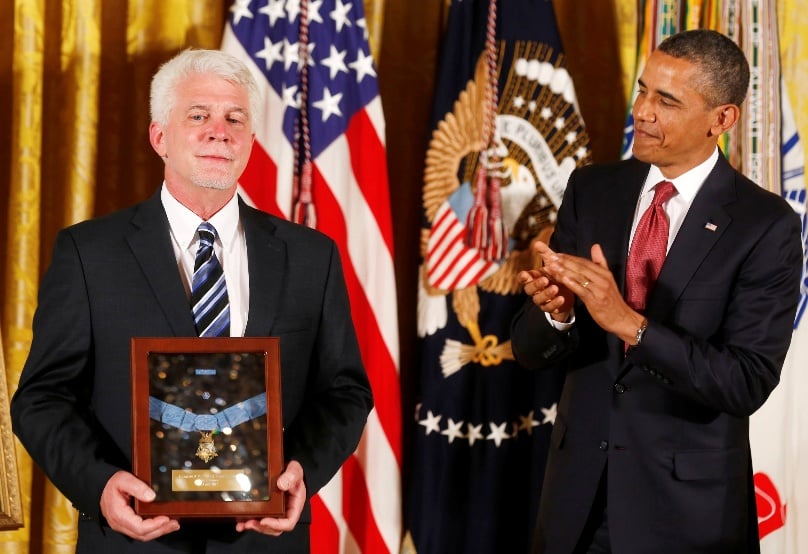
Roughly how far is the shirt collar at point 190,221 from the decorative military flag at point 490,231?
139cm

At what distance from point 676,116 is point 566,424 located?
2.57ft

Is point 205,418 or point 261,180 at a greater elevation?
point 261,180

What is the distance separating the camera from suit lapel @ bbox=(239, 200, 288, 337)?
206cm

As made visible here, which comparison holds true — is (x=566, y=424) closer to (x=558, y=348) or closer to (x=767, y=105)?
(x=558, y=348)

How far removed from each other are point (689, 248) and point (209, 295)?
1107mm

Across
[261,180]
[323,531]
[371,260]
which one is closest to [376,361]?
[371,260]

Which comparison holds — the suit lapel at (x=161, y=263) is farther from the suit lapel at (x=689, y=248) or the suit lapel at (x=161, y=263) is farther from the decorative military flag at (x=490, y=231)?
the decorative military flag at (x=490, y=231)

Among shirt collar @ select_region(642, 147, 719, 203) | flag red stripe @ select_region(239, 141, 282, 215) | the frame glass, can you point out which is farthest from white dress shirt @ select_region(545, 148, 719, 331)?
flag red stripe @ select_region(239, 141, 282, 215)

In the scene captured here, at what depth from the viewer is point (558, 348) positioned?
2436 millimetres

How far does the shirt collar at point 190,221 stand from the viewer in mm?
2098

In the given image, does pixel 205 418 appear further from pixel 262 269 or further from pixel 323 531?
pixel 323 531

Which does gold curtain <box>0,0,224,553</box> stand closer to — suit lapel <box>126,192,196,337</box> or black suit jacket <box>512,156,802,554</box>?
suit lapel <box>126,192,196,337</box>

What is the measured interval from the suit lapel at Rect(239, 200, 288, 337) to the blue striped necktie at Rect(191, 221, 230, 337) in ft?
0.20

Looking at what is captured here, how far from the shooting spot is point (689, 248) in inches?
94.3
